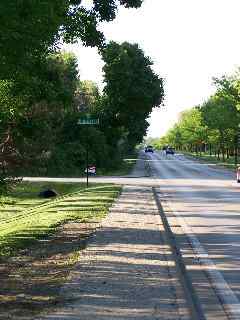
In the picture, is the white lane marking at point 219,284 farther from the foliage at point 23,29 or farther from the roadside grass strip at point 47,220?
the foliage at point 23,29

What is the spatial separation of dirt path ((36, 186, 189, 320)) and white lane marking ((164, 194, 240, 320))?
0.50 metres

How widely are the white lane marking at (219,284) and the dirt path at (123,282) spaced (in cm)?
50

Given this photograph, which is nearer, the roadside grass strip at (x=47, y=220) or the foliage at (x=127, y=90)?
the roadside grass strip at (x=47, y=220)

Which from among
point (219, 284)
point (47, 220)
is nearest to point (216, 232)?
point (47, 220)

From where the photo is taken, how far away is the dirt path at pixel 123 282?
22.0 ft

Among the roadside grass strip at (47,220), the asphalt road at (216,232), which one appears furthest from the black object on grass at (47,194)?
the roadside grass strip at (47,220)

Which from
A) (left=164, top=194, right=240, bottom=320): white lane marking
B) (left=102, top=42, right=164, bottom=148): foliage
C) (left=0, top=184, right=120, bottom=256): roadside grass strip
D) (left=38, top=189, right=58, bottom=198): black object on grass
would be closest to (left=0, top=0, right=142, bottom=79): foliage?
(left=0, top=184, right=120, bottom=256): roadside grass strip

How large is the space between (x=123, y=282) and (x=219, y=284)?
1293 mm

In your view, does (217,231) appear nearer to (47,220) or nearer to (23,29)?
(47,220)

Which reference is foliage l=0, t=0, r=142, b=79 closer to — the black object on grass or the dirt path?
the dirt path

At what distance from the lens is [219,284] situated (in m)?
8.57

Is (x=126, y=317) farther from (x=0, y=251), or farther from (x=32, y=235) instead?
(x=32, y=235)

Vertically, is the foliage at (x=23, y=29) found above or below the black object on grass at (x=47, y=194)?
above

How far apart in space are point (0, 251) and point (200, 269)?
3.82m
